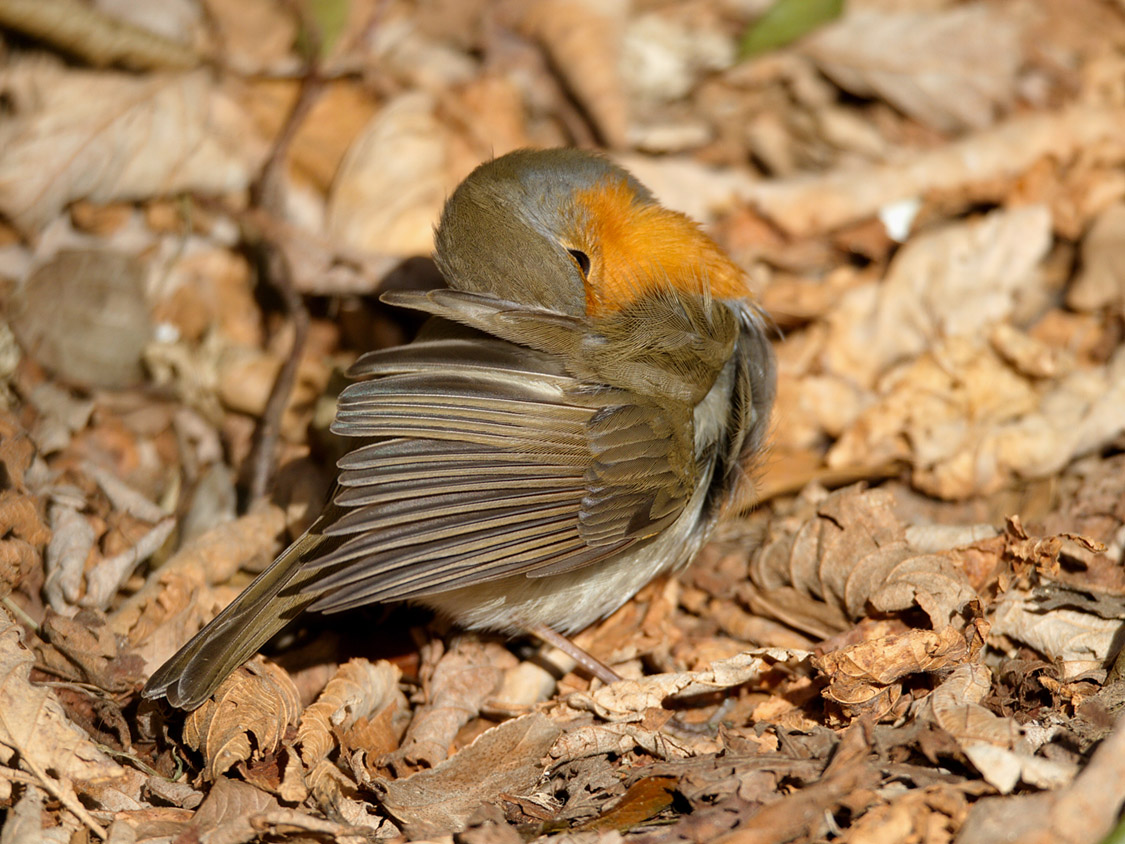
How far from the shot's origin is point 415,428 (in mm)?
2766

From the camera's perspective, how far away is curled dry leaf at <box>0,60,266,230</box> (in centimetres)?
400

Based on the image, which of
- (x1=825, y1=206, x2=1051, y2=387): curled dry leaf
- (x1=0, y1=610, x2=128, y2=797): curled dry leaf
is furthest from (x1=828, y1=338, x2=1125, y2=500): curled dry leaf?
(x1=0, y1=610, x2=128, y2=797): curled dry leaf

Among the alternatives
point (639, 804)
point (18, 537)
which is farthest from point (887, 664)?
point (18, 537)

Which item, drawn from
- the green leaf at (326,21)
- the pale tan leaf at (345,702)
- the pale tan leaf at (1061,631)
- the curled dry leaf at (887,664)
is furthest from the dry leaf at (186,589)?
the green leaf at (326,21)

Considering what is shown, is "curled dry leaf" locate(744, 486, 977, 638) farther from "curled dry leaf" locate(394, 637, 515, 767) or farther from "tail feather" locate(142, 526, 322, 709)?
"tail feather" locate(142, 526, 322, 709)

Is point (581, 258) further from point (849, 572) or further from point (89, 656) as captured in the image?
point (89, 656)

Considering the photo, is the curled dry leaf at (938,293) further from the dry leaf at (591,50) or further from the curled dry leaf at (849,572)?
the dry leaf at (591,50)

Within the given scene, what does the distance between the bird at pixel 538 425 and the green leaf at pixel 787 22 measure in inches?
78.7

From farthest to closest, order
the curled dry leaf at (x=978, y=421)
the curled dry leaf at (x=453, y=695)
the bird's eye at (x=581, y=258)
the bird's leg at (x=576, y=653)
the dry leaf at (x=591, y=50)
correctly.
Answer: the dry leaf at (x=591, y=50) → the curled dry leaf at (x=978, y=421) → the bird's eye at (x=581, y=258) → the bird's leg at (x=576, y=653) → the curled dry leaf at (x=453, y=695)

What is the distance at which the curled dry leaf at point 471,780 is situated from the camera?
255 centimetres

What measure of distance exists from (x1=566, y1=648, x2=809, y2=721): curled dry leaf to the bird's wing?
0.39 m

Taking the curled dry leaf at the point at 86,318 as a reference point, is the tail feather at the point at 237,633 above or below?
below

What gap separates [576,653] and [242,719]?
3.46 feet

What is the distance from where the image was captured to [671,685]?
2928mm
